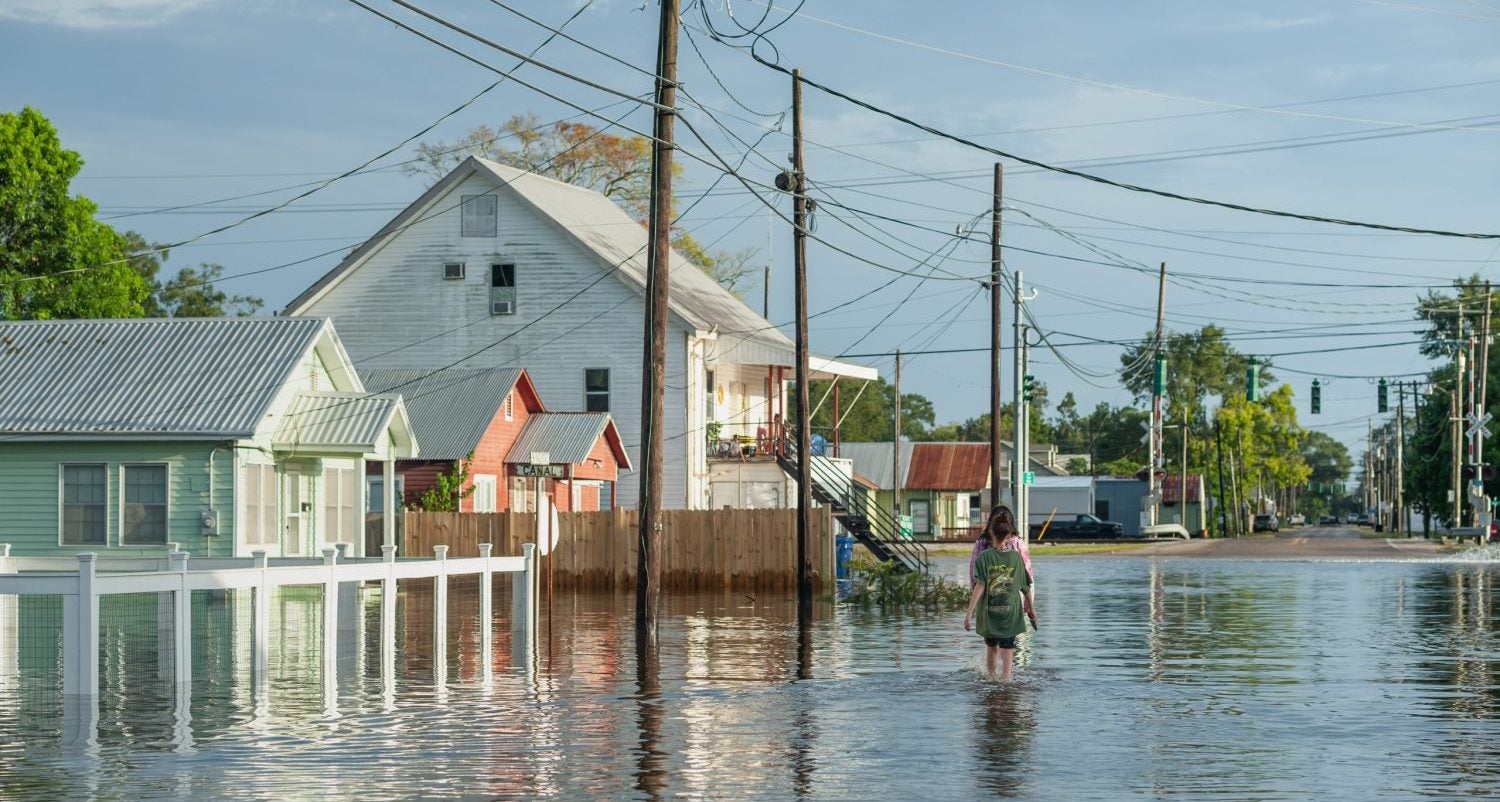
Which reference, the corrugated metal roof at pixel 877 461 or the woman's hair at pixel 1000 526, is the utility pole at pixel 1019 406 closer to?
the woman's hair at pixel 1000 526

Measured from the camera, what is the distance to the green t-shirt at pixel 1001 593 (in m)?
18.2

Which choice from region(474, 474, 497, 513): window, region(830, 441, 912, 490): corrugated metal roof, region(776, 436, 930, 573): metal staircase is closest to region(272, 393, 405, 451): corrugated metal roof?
region(474, 474, 497, 513): window

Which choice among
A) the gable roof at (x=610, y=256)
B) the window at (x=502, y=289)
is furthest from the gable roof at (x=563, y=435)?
the window at (x=502, y=289)

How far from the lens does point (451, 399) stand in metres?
48.5

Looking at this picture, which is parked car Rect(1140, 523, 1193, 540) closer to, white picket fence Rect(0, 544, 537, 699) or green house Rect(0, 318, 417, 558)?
green house Rect(0, 318, 417, 558)

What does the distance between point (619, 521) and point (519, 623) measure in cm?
1423

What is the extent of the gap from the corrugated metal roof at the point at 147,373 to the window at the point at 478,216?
43.0ft

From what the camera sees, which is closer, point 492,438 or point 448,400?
point 492,438

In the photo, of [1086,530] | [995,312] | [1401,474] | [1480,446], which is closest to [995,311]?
[995,312]

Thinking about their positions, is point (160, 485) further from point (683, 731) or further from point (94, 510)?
point (683, 731)

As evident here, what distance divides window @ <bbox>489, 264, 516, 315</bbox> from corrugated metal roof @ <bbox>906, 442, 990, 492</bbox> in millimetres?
49915

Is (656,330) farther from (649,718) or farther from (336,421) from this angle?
(336,421)

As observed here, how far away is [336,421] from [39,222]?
19172 mm

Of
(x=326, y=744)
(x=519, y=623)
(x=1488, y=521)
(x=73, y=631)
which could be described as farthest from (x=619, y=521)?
(x=1488, y=521)
